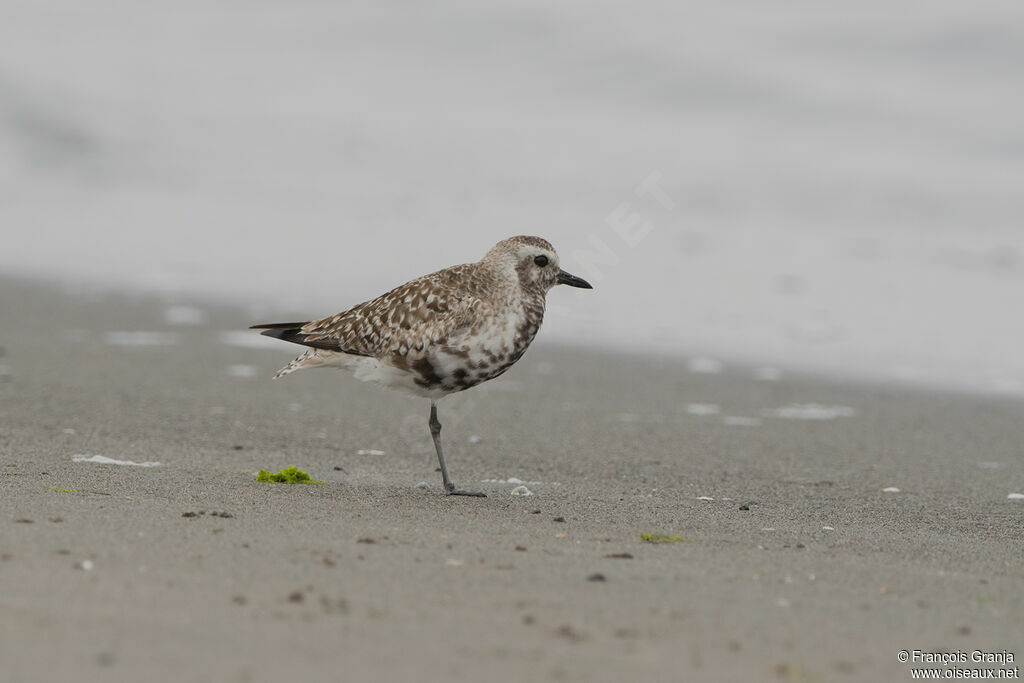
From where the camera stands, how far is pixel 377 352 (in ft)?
17.8

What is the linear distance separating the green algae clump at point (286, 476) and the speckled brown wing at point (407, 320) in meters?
0.64

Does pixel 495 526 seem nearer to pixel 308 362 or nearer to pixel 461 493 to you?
pixel 461 493

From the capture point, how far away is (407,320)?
534 cm

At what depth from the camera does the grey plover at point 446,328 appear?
5230mm

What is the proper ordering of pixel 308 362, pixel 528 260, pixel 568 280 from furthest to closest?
pixel 568 280 < pixel 308 362 < pixel 528 260

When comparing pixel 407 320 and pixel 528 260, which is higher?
pixel 528 260

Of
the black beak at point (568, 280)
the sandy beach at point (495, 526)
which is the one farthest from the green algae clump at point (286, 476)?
the black beak at point (568, 280)

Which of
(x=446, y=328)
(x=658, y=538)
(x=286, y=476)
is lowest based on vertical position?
(x=658, y=538)

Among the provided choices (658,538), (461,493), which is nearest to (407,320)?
(461,493)

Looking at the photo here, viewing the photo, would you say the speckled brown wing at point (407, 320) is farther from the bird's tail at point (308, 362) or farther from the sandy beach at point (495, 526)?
the sandy beach at point (495, 526)

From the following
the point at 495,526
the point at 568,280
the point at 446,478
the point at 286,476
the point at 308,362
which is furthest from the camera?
the point at 568,280

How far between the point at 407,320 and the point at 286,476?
0.86 meters

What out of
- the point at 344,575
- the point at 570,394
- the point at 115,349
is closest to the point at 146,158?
the point at 115,349

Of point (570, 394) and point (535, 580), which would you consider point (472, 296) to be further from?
point (570, 394)
